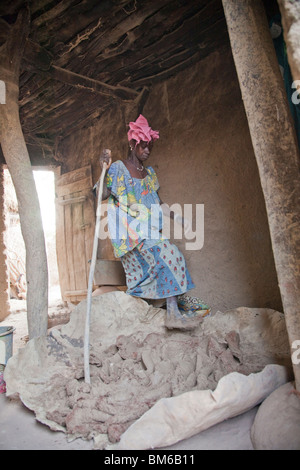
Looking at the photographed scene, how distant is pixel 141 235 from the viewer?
118 inches

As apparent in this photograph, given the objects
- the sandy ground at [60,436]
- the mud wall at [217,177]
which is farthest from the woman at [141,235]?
the sandy ground at [60,436]

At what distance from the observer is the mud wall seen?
10.0ft

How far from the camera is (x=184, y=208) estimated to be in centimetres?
363

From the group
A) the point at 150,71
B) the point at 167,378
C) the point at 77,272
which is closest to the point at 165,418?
the point at 167,378

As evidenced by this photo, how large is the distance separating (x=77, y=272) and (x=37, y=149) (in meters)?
2.12

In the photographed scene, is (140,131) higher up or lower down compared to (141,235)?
higher up

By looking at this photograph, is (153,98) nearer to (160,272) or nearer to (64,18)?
(64,18)

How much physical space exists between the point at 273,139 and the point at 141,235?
4.88ft

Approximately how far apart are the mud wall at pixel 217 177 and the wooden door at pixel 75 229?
1522 millimetres

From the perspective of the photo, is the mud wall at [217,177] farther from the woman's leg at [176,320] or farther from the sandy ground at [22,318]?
the sandy ground at [22,318]

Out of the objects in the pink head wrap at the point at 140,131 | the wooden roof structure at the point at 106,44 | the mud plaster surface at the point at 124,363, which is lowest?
the mud plaster surface at the point at 124,363

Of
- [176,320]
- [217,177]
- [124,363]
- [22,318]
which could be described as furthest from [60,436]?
[22,318]

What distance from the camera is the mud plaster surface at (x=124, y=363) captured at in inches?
75.5

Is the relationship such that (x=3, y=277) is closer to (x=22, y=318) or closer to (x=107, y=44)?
(x=22, y=318)
